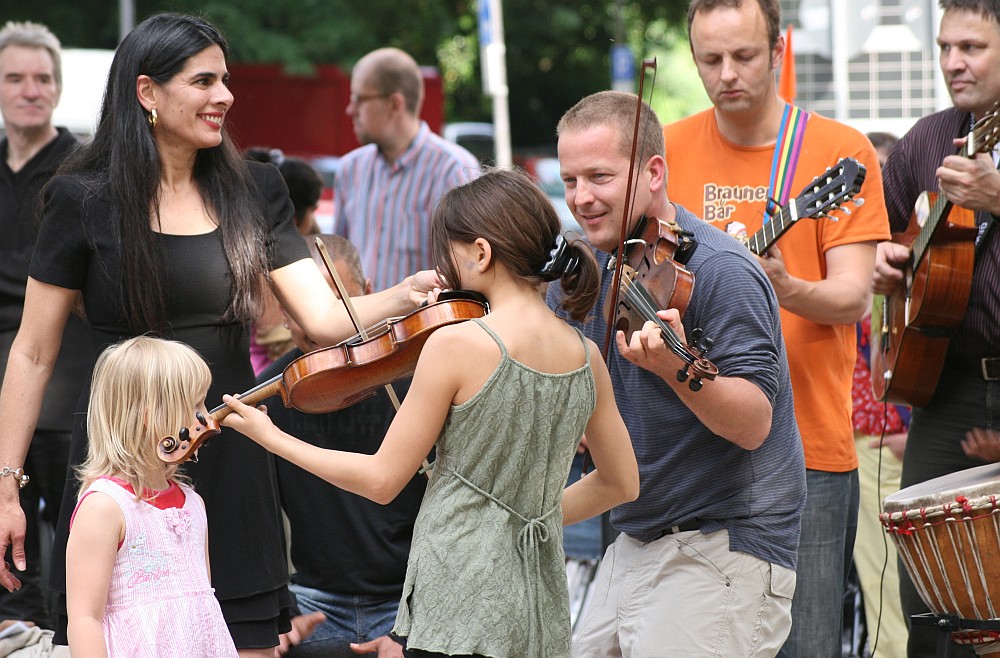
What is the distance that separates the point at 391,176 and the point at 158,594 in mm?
3998

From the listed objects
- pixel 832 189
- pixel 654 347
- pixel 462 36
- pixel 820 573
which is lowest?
pixel 820 573

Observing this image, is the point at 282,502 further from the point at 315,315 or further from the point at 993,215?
the point at 993,215

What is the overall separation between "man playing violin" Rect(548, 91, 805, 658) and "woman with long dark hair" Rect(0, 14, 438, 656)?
56 centimetres

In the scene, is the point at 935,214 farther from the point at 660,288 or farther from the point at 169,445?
the point at 169,445

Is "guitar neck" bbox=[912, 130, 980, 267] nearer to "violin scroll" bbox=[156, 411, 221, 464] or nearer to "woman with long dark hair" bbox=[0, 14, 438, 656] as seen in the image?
"woman with long dark hair" bbox=[0, 14, 438, 656]

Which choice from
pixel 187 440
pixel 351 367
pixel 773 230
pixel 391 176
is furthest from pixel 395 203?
pixel 187 440

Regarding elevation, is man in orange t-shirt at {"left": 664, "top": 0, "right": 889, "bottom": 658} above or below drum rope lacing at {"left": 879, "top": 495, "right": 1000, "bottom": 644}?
above

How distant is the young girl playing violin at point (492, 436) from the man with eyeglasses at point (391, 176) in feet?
12.4

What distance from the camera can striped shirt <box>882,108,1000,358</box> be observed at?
3.78 metres

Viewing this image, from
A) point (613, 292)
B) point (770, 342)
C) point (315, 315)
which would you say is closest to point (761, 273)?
point (770, 342)

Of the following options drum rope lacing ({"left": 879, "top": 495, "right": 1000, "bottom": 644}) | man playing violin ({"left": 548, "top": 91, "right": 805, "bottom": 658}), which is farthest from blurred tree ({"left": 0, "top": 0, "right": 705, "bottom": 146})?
man playing violin ({"left": 548, "top": 91, "right": 805, "bottom": 658})

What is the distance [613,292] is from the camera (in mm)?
2840

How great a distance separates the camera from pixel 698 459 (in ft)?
10.1

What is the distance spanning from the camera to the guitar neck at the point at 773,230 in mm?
3564
